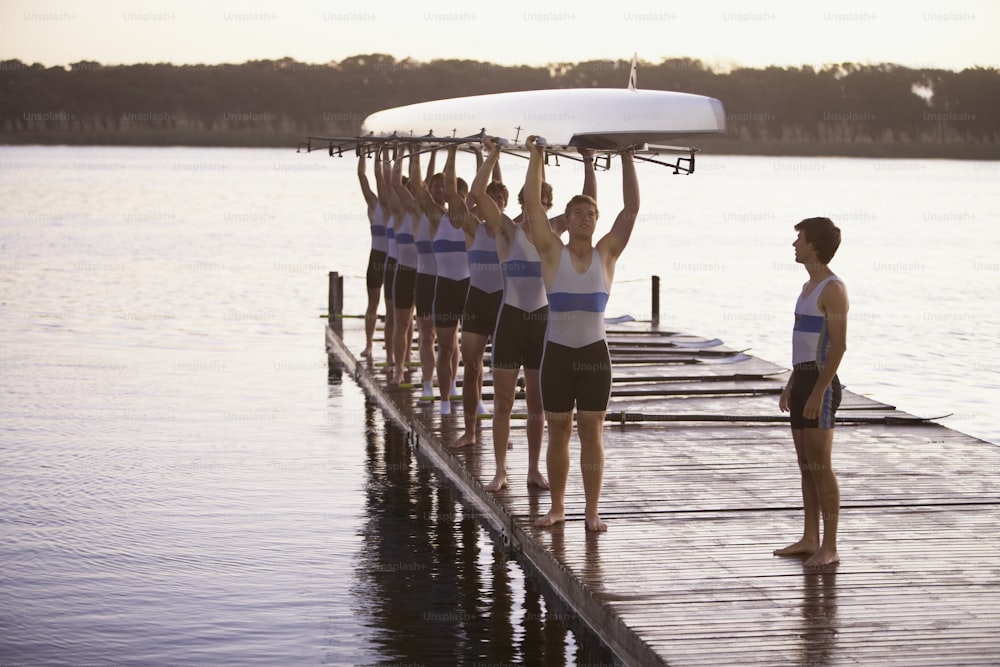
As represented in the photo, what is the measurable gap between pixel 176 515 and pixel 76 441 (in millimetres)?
3139

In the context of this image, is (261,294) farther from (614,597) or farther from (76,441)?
(614,597)

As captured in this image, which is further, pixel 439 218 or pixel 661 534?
pixel 439 218

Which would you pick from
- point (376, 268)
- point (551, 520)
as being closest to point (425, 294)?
point (376, 268)

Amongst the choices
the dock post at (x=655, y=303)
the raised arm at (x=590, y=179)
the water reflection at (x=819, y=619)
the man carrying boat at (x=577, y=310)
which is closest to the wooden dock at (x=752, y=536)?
the water reflection at (x=819, y=619)

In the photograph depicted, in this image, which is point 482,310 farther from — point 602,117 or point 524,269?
point 602,117

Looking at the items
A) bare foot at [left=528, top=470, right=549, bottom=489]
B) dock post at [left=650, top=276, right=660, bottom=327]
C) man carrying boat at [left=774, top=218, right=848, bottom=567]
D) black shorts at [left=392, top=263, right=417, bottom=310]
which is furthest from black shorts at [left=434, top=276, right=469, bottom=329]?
dock post at [left=650, top=276, right=660, bottom=327]

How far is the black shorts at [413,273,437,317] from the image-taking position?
1095 cm

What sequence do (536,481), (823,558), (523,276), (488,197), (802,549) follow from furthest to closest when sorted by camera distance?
(536,481), (523,276), (488,197), (802,549), (823,558)

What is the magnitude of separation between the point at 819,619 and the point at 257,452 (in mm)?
6920

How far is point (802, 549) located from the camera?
6.73 meters

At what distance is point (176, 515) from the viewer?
9445mm

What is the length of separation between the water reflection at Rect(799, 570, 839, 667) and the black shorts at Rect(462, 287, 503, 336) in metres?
3.31

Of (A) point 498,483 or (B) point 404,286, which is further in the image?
(B) point 404,286

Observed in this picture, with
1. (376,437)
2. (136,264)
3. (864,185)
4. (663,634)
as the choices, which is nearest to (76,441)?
(376,437)
